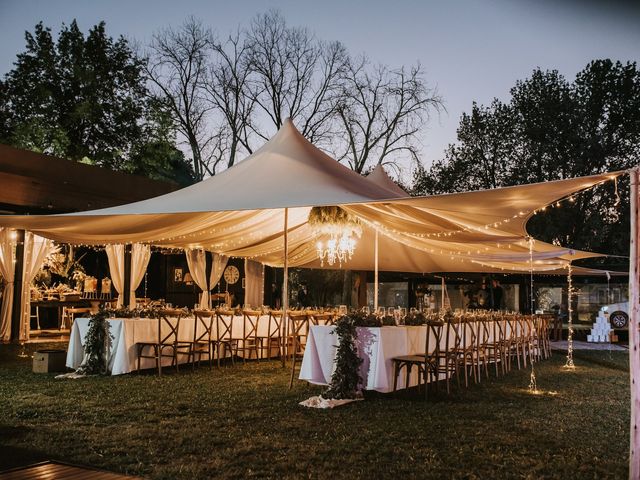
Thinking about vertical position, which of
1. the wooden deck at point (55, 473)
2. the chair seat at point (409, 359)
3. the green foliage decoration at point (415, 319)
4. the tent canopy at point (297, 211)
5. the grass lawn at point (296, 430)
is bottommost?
the grass lawn at point (296, 430)

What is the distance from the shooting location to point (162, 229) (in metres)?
8.48

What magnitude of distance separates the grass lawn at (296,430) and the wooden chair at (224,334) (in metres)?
1.45

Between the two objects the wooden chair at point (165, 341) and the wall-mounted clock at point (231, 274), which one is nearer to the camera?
the wooden chair at point (165, 341)

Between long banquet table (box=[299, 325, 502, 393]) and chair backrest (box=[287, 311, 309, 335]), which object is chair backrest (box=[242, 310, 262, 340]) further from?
long banquet table (box=[299, 325, 502, 393])

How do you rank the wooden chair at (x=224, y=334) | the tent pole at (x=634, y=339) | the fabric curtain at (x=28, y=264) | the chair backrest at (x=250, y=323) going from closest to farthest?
1. the tent pole at (x=634, y=339)
2. the wooden chair at (x=224, y=334)
3. the chair backrest at (x=250, y=323)
4. the fabric curtain at (x=28, y=264)

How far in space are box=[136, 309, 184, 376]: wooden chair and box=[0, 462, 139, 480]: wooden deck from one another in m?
4.95

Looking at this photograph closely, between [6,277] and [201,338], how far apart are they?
509 cm

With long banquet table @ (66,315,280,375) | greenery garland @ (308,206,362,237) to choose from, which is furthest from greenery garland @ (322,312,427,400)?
long banquet table @ (66,315,280,375)

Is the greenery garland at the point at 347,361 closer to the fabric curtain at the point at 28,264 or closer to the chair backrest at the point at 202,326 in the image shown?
the chair backrest at the point at 202,326

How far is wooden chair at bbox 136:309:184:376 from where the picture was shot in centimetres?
829

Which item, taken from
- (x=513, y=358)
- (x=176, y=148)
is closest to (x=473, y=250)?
(x=513, y=358)

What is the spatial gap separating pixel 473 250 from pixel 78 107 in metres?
16.4

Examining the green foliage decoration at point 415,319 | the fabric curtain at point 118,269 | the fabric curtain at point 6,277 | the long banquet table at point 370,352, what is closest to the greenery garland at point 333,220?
the green foliage decoration at point 415,319

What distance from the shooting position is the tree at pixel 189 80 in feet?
72.4
